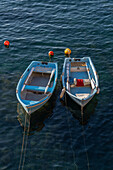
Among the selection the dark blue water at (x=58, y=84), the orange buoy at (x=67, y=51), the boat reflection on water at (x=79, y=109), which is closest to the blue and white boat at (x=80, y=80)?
the boat reflection on water at (x=79, y=109)

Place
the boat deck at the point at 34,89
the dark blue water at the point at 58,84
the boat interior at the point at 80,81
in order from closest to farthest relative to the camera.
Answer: the dark blue water at the point at 58,84 < the boat deck at the point at 34,89 < the boat interior at the point at 80,81

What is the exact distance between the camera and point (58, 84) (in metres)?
30.2

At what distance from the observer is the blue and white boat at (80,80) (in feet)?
86.2

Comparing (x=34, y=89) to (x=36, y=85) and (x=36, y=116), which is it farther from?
(x=36, y=116)

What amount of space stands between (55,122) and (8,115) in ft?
18.5

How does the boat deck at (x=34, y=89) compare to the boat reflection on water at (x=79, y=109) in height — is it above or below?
above

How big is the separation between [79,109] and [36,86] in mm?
5883

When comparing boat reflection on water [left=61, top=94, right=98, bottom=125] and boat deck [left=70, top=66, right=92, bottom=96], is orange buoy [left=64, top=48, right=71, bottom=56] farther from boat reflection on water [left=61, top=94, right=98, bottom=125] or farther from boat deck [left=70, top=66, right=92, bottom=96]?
boat reflection on water [left=61, top=94, right=98, bottom=125]

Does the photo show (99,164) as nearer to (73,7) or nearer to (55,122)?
(55,122)

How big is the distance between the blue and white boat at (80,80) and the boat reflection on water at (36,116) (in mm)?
2185

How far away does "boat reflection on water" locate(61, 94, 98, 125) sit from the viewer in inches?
1023

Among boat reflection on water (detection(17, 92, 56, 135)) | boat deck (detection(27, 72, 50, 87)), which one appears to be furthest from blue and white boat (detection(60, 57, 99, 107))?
boat deck (detection(27, 72, 50, 87))

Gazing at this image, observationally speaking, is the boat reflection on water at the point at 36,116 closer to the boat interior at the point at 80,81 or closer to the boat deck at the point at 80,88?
the boat deck at the point at 80,88

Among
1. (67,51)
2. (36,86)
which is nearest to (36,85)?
(36,86)
